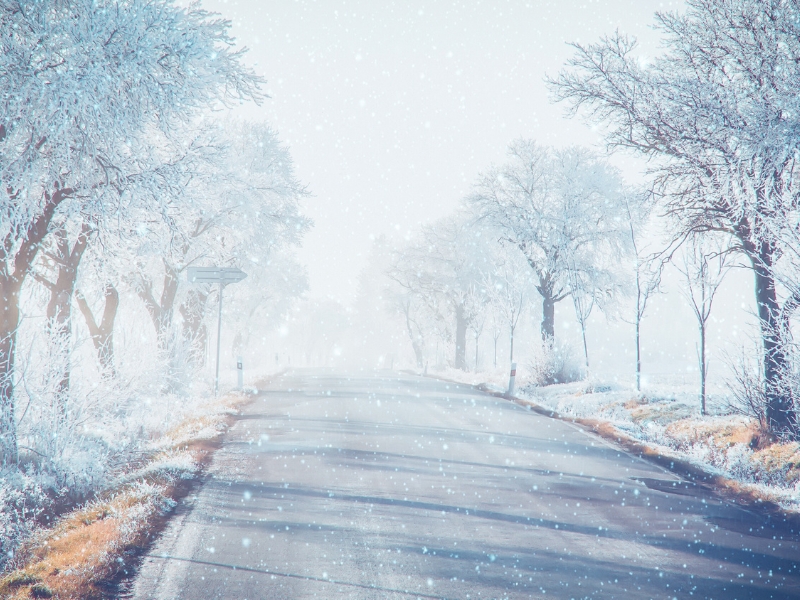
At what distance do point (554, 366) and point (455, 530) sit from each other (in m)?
16.3

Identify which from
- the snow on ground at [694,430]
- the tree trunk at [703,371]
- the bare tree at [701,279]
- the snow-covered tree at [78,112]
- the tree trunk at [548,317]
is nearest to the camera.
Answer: the snow-covered tree at [78,112]

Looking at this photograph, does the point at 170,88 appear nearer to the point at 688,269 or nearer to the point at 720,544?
the point at 720,544

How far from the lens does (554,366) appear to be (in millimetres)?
20969

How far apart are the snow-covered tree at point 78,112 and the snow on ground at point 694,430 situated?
30.0ft

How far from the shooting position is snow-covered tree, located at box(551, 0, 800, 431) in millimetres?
8188

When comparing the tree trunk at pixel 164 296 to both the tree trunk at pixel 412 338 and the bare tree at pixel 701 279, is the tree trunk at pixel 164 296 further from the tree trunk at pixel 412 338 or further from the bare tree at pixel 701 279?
the tree trunk at pixel 412 338

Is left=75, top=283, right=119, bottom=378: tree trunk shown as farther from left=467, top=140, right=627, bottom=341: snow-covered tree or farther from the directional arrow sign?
left=467, top=140, right=627, bottom=341: snow-covered tree

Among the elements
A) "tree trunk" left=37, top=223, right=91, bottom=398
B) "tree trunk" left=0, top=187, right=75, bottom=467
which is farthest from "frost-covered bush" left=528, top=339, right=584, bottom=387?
"tree trunk" left=0, top=187, right=75, bottom=467

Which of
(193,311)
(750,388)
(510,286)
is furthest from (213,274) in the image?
(510,286)

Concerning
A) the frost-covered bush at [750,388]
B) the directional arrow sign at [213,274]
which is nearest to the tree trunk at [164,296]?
the directional arrow sign at [213,274]

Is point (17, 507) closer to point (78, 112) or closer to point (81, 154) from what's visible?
point (81, 154)

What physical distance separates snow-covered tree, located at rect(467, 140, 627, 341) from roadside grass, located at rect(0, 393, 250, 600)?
57.0 feet

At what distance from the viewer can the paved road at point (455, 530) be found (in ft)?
14.3

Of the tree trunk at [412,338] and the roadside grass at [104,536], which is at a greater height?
the tree trunk at [412,338]
